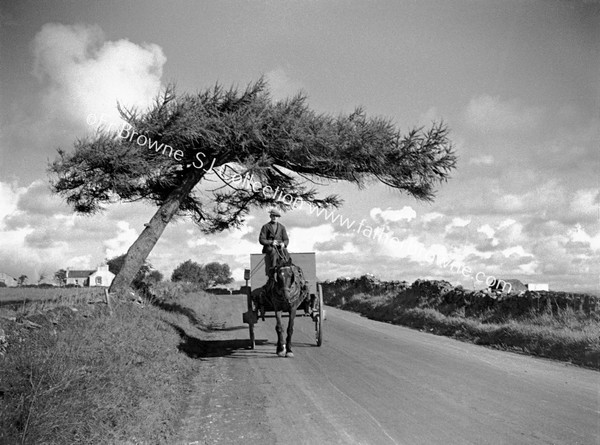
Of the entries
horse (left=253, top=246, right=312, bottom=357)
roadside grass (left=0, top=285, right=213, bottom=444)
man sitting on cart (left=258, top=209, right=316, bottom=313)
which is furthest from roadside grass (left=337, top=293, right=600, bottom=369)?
roadside grass (left=0, top=285, right=213, bottom=444)

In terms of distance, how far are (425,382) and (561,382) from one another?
2.45 m

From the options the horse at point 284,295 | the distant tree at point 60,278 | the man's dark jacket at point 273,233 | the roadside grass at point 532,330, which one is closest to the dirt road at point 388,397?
the horse at point 284,295

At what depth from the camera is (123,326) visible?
1056 cm

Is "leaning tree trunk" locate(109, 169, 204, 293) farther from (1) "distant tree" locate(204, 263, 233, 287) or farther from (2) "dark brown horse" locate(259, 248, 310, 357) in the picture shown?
(1) "distant tree" locate(204, 263, 233, 287)

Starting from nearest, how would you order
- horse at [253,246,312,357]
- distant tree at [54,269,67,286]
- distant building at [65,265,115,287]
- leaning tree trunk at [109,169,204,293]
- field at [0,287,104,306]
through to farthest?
horse at [253,246,312,357]
field at [0,287,104,306]
leaning tree trunk at [109,169,204,293]
distant tree at [54,269,67,286]
distant building at [65,265,115,287]

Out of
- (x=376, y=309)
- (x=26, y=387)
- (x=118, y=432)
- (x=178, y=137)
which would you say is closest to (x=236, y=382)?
(x=118, y=432)

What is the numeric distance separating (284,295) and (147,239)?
295 inches

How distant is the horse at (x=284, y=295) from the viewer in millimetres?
11086

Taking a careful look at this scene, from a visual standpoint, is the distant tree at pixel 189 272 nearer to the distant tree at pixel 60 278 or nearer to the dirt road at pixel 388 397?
the distant tree at pixel 60 278

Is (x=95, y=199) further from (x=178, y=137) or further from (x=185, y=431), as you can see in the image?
(x=185, y=431)

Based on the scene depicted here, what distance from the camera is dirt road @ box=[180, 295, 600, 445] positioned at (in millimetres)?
5711

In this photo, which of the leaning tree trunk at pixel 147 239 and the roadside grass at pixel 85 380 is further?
the leaning tree trunk at pixel 147 239

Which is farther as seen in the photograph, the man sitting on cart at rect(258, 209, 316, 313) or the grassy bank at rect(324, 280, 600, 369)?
the man sitting on cart at rect(258, 209, 316, 313)

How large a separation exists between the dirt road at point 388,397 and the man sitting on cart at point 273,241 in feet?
7.27
